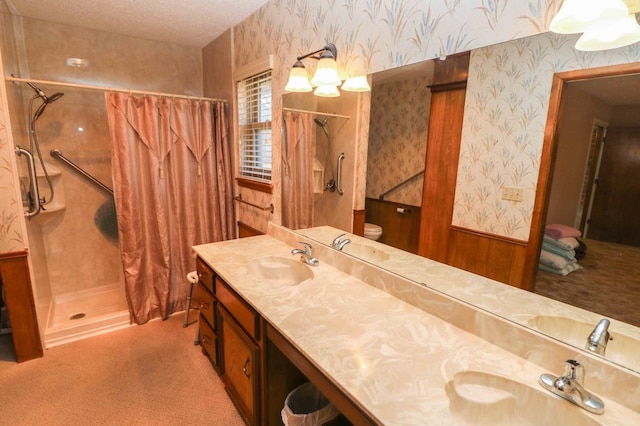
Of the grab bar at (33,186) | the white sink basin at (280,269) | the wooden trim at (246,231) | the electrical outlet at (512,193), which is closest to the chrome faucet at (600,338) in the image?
the electrical outlet at (512,193)

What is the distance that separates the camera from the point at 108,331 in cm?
249

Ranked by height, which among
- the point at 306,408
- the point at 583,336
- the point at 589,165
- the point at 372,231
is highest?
the point at 589,165

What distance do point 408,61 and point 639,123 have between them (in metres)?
0.78

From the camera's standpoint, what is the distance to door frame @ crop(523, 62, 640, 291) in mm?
843

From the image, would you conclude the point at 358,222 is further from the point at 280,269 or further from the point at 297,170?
the point at 297,170

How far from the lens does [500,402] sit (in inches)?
32.9

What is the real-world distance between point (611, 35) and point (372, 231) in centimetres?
105

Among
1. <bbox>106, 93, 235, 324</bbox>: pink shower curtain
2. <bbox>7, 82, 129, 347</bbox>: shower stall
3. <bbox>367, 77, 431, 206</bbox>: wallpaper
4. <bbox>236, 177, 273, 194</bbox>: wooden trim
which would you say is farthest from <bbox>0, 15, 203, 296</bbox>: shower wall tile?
<bbox>367, 77, 431, 206</bbox>: wallpaper

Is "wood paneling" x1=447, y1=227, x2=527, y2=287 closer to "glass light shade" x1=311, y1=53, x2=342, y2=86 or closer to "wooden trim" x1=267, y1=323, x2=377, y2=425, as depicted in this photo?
"wooden trim" x1=267, y1=323, x2=377, y2=425

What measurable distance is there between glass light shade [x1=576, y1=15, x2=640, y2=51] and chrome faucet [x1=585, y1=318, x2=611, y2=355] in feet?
2.29

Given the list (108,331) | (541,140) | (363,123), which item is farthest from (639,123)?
(108,331)

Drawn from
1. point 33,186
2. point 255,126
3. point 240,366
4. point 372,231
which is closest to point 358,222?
point 372,231

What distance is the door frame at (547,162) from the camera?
84 cm

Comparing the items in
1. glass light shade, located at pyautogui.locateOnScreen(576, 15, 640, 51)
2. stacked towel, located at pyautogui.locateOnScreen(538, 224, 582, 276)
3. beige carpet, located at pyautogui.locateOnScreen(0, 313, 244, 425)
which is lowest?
beige carpet, located at pyautogui.locateOnScreen(0, 313, 244, 425)
